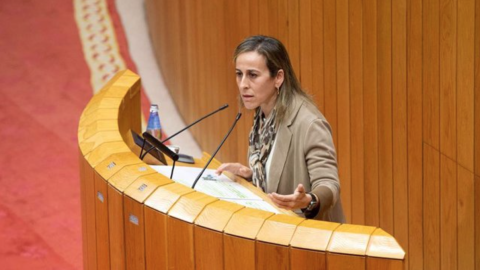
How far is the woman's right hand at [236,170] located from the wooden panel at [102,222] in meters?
0.51

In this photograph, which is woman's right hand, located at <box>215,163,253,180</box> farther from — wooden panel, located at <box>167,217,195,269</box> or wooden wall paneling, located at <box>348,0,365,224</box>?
wooden wall paneling, located at <box>348,0,365,224</box>

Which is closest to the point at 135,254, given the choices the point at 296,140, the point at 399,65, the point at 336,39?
the point at 296,140

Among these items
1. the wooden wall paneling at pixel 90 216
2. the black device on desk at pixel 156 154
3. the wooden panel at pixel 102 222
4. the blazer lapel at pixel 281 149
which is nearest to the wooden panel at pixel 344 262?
the wooden panel at pixel 102 222

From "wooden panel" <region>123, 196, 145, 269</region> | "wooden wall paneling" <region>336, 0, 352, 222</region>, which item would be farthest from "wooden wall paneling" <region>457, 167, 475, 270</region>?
"wooden panel" <region>123, 196, 145, 269</region>

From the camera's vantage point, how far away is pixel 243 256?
5.54ft

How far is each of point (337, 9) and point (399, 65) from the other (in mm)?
553

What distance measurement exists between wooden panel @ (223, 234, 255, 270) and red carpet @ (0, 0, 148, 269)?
2836 mm

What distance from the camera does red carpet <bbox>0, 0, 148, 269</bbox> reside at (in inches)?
181

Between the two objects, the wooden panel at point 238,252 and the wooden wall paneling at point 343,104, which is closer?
the wooden panel at point 238,252

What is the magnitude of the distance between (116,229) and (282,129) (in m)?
0.80

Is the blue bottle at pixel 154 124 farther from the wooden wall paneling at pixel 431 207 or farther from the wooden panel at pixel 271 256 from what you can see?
the wooden panel at pixel 271 256

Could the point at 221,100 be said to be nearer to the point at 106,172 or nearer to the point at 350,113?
the point at 350,113

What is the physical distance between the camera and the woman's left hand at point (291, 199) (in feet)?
7.20

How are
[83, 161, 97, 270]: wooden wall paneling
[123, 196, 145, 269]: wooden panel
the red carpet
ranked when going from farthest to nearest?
the red carpet < [83, 161, 97, 270]: wooden wall paneling < [123, 196, 145, 269]: wooden panel
